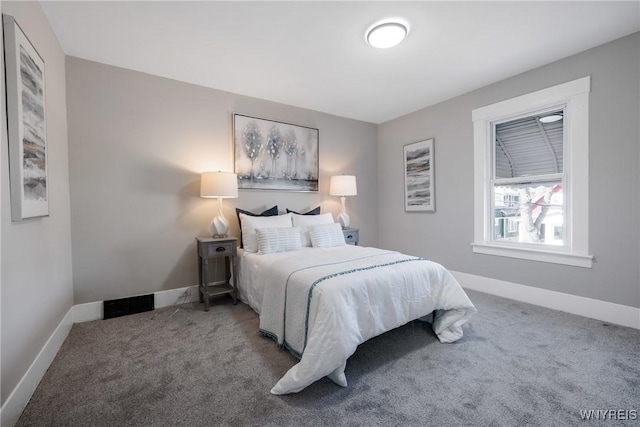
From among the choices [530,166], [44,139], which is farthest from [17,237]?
[530,166]

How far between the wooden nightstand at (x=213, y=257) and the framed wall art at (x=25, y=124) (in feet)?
4.14

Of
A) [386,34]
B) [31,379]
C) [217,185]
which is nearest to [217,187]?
[217,185]

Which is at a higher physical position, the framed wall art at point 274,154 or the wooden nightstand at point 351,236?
the framed wall art at point 274,154

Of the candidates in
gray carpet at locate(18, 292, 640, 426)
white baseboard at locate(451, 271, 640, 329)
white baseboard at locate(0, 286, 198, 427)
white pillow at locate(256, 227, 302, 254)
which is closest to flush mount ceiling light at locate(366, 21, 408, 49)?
white pillow at locate(256, 227, 302, 254)

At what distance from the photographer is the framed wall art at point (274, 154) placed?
3.48 meters

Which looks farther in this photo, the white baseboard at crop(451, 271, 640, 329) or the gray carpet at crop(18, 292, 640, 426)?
the white baseboard at crop(451, 271, 640, 329)

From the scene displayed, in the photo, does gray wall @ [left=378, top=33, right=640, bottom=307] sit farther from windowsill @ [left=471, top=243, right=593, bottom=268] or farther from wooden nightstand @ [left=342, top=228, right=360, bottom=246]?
wooden nightstand @ [left=342, top=228, right=360, bottom=246]

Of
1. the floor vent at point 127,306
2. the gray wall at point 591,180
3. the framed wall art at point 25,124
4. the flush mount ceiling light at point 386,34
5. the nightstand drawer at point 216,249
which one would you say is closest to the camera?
the framed wall art at point 25,124

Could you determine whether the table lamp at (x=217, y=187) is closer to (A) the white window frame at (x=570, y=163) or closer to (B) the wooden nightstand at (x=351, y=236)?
(B) the wooden nightstand at (x=351, y=236)

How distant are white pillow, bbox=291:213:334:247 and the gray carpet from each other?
1.20 metres

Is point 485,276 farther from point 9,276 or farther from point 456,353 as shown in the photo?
point 9,276

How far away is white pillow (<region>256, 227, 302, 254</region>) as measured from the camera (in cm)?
289

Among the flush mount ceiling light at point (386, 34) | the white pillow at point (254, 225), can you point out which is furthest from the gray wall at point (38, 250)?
the flush mount ceiling light at point (386, 34)

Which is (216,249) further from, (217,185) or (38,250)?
(38,250)
